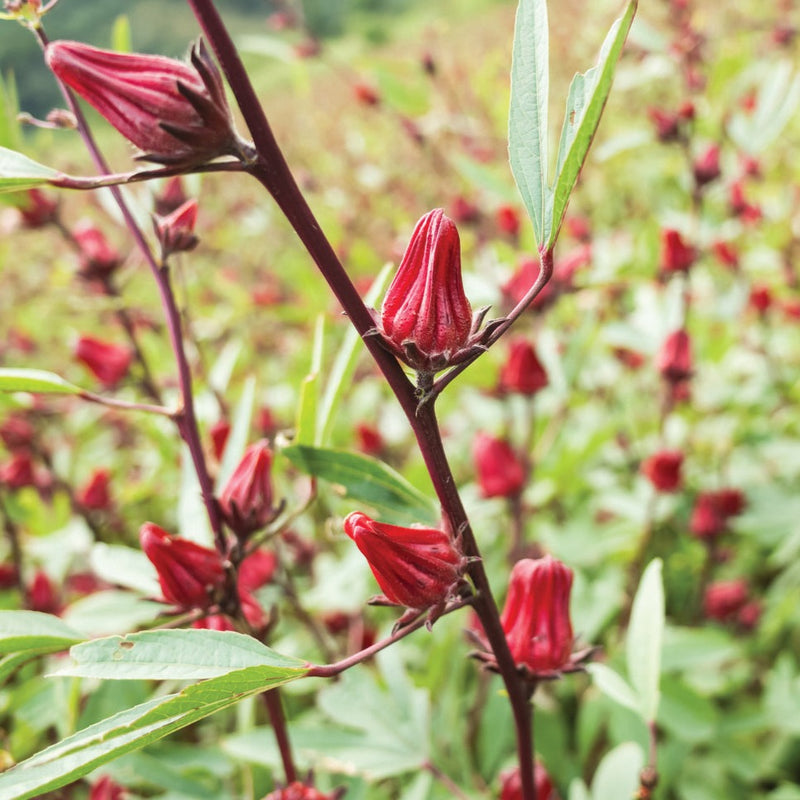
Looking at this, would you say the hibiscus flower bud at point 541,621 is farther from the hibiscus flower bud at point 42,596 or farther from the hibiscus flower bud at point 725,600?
the hibiscus flower bud at point 42,596

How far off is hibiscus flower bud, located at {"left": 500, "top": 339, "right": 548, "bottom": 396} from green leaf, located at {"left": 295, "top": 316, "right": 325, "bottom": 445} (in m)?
0.87

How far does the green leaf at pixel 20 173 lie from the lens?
1.71ft

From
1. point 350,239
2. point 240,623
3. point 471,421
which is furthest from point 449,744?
point 350,239

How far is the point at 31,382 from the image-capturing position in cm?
70

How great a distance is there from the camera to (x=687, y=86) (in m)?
1.80

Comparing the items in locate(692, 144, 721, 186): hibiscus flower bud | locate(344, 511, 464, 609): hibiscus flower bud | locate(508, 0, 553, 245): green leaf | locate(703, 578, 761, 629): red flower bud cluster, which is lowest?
locate(703, 578, 761, 629): red flower bud cluster

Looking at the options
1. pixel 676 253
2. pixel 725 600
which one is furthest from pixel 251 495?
pixel 725 600

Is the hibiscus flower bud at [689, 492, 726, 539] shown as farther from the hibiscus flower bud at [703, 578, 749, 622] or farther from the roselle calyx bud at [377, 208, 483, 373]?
the roselle calyx bud at [377, 208, 483, 373]

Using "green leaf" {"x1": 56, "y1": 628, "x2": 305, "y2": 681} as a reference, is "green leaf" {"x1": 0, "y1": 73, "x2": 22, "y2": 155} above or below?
above

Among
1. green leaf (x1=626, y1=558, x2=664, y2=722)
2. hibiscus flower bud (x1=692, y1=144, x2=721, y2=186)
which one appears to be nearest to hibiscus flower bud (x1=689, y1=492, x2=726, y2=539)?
hibiscus flower bud (x1=692, y1=144, x2=721, y2=186)

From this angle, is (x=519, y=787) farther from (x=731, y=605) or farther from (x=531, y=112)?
(x=731, y=605)

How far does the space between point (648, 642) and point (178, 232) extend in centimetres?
68

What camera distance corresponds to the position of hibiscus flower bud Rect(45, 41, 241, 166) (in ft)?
1.67

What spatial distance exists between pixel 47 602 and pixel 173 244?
1.10 metres
